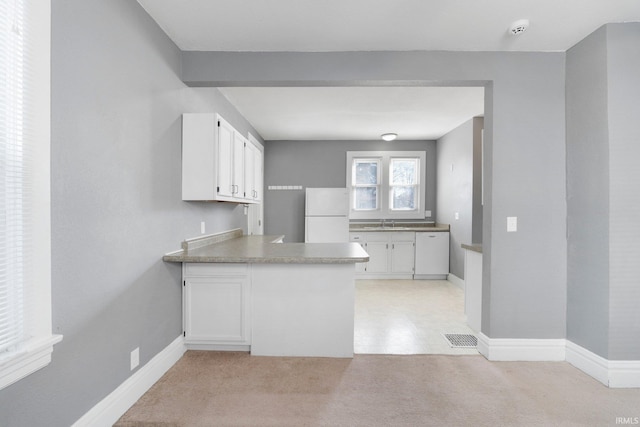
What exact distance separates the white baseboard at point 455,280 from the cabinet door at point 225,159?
3.87 m

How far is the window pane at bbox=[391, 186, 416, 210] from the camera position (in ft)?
20.2

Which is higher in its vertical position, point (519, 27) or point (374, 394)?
point (519, 27)

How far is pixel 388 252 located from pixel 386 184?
1332 mm

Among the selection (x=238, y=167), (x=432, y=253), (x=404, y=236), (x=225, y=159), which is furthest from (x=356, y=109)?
(x=432, y=253)

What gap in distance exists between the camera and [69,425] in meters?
1.50

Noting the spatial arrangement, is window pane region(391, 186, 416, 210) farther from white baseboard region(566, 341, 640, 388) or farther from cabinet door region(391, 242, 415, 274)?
white baseboard region(566, 341, 640, 388)

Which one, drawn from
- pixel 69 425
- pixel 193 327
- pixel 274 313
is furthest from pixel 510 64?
pixel 69 425

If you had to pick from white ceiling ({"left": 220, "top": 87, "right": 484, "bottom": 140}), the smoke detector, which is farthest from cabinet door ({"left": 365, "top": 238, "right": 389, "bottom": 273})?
the smoke detector

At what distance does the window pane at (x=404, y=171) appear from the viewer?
613 centimetres

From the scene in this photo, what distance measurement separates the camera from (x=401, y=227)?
587cm

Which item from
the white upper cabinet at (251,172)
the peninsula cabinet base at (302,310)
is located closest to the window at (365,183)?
the white upper cabinet at (251,172)

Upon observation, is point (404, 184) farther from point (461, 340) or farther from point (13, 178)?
point (13, 178)

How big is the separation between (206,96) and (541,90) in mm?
2985

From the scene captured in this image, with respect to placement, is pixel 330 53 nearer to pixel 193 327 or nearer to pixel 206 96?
pixel 206 96
